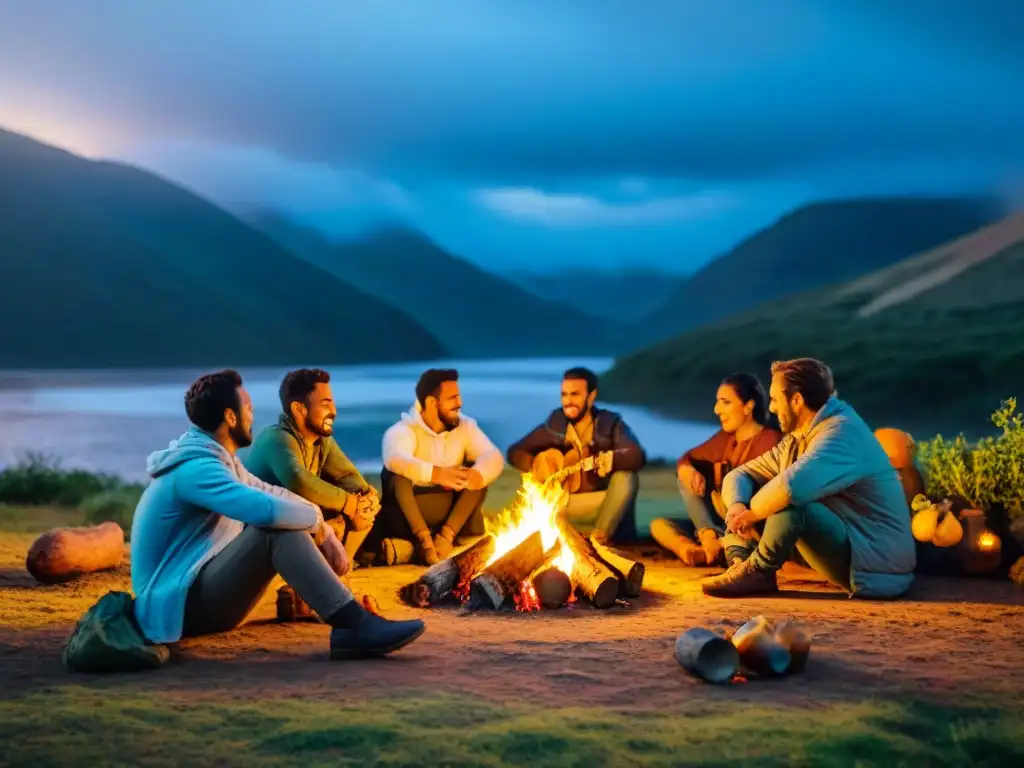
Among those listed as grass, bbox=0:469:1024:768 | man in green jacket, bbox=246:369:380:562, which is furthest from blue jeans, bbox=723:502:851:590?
man in green jacket, bbox=246:369:380:562

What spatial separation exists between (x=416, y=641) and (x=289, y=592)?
89 centimetres

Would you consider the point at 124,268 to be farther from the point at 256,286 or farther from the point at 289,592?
the point at 289,592

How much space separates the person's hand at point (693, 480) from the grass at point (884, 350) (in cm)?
1807

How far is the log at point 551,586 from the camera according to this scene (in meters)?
6.36

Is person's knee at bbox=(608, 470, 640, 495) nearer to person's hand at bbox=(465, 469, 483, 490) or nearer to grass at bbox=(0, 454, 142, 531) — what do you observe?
person's hand at bbox=(465, 469, 483, 490)

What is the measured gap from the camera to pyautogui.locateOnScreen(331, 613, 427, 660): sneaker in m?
4.92

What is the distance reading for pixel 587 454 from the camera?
8109 mm

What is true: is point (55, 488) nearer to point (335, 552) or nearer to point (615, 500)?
point (615, 500)

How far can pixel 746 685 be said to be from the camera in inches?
181

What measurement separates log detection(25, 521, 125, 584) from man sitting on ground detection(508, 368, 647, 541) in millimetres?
2900

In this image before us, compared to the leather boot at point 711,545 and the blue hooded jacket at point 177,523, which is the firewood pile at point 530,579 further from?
the blue hooded jacket at point 177,523

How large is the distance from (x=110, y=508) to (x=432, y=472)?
5.01m

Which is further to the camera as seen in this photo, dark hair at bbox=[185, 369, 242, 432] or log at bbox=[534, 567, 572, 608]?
log at bbox=[534, 567, 572, 608]

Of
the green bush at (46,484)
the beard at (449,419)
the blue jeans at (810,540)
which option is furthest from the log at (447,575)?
the green bush at (46,484)
